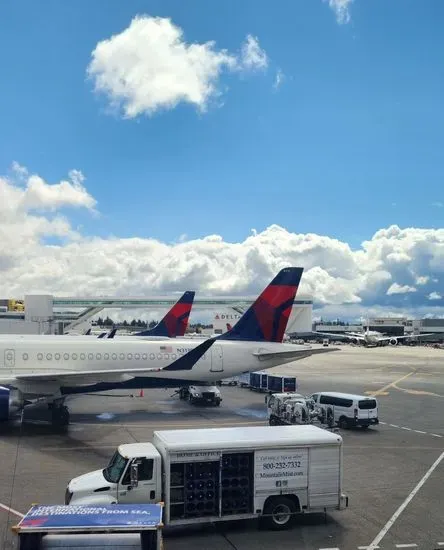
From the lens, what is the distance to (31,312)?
112688 millimetres

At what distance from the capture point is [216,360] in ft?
120

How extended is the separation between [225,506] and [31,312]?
105123 millimetres

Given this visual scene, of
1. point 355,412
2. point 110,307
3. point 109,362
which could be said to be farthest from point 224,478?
point 110,307

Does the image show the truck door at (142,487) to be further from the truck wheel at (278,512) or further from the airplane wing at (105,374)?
the airplane wing at (105,374)

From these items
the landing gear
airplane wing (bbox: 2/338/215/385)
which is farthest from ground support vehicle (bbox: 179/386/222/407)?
the landing gear

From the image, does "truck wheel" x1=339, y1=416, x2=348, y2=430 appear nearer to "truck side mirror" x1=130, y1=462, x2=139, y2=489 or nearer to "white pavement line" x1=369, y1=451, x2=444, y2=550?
"white pavement line" x1=369, y1=451, x2=444, y2=550

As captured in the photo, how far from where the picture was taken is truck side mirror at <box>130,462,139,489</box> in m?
14.7

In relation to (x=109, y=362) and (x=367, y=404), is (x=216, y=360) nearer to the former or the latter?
(x=109, y=362)

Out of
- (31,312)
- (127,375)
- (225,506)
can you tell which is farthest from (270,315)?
(31,312)

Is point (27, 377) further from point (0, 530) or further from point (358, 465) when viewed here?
point (358, 465)

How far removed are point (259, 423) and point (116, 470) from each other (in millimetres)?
18730

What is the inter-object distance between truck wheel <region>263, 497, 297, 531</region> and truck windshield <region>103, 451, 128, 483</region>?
4.16 metres

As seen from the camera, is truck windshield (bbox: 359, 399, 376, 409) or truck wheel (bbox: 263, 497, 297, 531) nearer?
truck wheel (bbox: 263, 497, 297, 531)

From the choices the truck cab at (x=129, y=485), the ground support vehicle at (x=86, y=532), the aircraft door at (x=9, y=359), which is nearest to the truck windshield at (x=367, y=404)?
the truck cab at (x=129, y=485)
